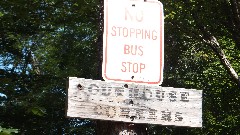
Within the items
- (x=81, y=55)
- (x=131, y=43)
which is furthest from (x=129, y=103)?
(x=81, y=55)

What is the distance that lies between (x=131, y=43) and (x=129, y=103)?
0.34m

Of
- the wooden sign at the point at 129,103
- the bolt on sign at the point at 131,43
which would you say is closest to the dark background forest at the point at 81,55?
the wooden sign at the point at 129,103

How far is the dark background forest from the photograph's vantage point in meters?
11.5

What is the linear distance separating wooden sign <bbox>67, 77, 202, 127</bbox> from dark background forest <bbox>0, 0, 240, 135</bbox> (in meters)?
1.70

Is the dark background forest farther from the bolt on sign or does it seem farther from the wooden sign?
the bolt on sign

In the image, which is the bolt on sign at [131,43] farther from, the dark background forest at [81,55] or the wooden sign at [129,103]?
the dark background forest at [81,55]

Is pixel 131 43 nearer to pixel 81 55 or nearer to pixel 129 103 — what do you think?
pixel 129 103

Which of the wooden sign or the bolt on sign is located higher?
the bolt on sign

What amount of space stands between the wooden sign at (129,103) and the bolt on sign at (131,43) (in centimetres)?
6

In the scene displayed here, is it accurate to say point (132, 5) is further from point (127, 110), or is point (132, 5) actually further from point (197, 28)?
point (197, 28)

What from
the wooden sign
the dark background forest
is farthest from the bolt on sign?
the dark background forest

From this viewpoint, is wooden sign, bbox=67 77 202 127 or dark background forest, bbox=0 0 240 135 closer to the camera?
wooden sign, bbox=67 77 202 127

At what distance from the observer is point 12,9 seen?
39.3 ft

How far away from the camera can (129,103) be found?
2.33 meters
